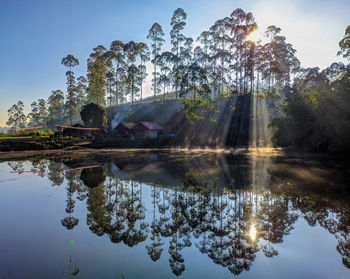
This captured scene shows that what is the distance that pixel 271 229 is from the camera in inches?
221

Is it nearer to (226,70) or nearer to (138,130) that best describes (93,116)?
(138,130)

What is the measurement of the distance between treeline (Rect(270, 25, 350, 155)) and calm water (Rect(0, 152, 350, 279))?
10.8m

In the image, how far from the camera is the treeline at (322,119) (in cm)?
1786

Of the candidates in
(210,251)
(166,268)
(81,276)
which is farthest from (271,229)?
(81,276)

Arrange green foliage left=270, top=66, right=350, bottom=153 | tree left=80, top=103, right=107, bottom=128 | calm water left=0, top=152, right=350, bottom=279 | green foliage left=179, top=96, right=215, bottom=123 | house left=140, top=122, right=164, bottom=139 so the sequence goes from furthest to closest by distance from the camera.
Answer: tree left=80, top=103, right=107, bottom=128
house left=140, top=122, right=164, bottom=139
green foliage left=179, top=96, right=215, bottom=123
green foliage left=270, top=66, right=350, bottom=153
calm water left=0, top=152, right=350, bottom=279

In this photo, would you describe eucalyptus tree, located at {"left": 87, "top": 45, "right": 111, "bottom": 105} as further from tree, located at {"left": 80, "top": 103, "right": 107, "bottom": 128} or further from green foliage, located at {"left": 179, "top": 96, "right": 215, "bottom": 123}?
green foliage, located at {"left": 179, "top": 96, "right": 215, "bottom": 123}

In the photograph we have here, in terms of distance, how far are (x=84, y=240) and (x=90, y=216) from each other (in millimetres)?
1597

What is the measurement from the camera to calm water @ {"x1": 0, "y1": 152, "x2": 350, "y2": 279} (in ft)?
13.1

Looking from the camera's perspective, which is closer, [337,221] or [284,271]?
[284,271]

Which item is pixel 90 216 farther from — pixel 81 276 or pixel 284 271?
pixel 284 271

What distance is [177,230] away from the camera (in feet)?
18.4

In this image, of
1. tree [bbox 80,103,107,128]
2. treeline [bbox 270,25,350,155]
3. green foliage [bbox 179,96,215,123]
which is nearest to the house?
green foliage [bbox 179,96,215,123]

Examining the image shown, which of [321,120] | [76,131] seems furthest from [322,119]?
[76,131]

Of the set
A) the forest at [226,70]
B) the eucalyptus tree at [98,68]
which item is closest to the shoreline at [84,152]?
the forest at [226,70]
